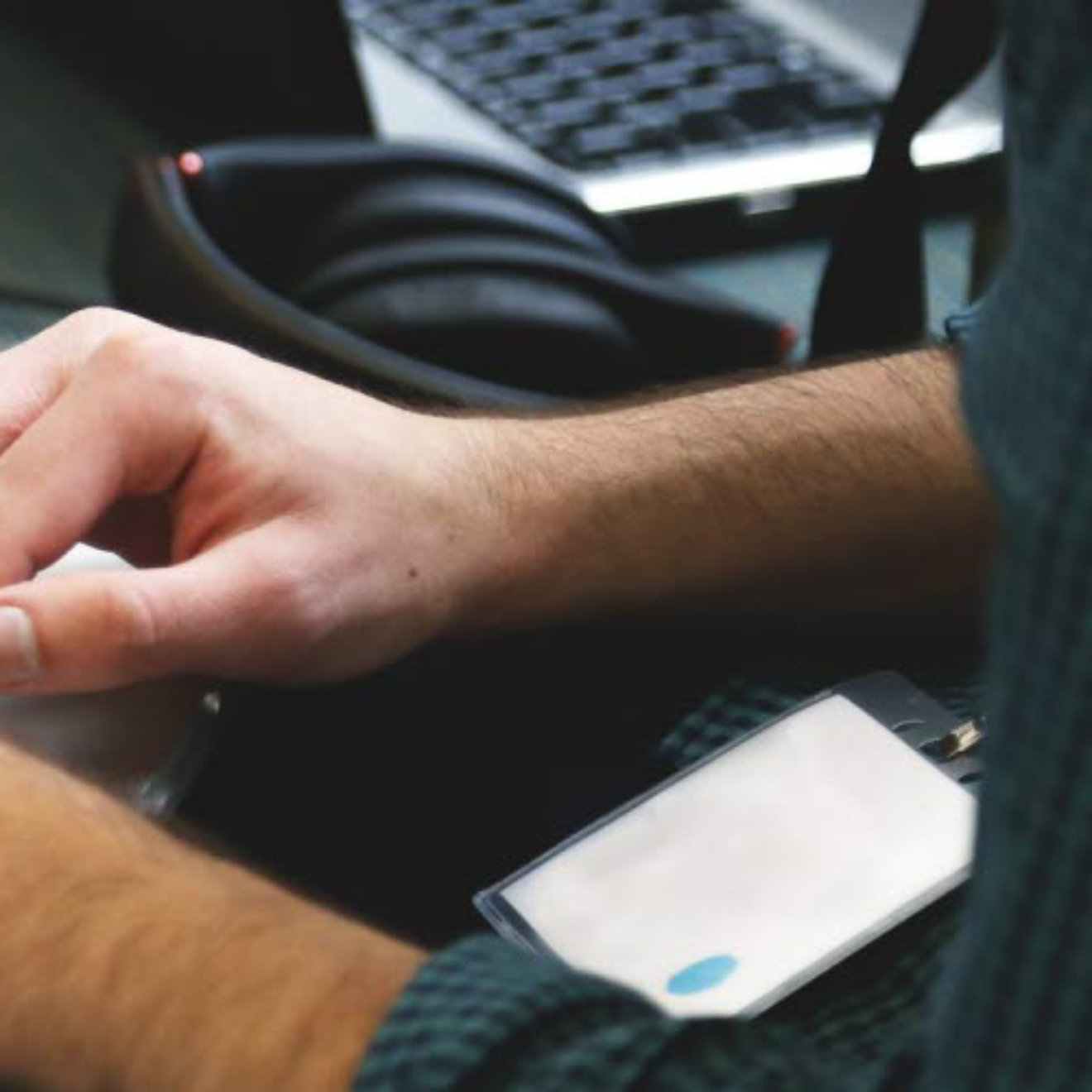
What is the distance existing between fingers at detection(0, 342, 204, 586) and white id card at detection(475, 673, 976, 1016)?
16cm

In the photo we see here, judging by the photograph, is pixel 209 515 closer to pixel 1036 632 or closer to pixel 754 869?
pixel 754 869

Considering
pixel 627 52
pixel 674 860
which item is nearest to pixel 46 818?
pixel 674 860

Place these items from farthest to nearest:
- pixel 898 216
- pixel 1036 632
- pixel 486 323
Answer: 1. pixel 486 323
2. pixel 898 216
3. pixel 1036 632

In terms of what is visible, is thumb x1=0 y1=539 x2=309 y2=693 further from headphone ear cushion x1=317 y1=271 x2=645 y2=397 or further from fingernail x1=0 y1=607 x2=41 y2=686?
headphone ear cushion x1=317 y1=271 x2=645 y2=397

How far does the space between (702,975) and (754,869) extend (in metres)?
0.04

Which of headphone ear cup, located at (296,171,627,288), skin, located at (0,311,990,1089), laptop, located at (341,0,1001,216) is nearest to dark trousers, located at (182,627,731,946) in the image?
skin, located at (0,311,990,1089)

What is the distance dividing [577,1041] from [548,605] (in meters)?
0.25

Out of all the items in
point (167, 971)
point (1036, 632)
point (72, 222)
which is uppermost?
point (1036, 632)

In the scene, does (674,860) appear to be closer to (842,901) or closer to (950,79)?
(842,901)

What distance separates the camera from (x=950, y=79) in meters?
0.66

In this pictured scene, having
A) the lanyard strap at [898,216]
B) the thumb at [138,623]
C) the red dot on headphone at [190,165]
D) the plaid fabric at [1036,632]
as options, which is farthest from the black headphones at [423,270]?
the plaid fabric at [1036,632]

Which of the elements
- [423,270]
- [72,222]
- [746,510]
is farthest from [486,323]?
[72,222]

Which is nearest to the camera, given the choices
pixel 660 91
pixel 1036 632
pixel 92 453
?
pixel 1036 632

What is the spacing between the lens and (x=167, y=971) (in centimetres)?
41
